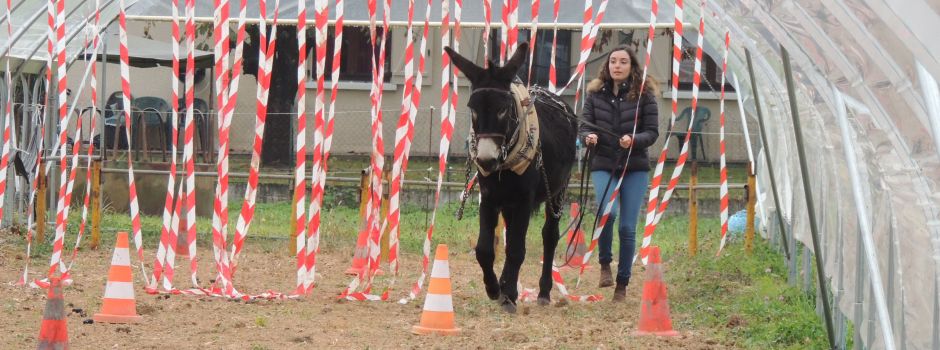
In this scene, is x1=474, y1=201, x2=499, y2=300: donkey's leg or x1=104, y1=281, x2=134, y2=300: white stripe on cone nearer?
x1=104, y1=281, x2=134, y2=300: white stripe on cone

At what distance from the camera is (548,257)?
1059 centimetres

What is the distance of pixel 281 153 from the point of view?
24.1 metres

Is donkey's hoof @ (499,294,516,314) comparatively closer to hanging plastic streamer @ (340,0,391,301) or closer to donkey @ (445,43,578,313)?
donkey @ (445,43,578,313)

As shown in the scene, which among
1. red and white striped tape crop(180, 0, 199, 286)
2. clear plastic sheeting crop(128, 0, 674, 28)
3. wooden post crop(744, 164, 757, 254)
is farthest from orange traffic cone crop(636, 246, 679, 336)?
clear plastic sheeting crop(128, 0, 674, 28)

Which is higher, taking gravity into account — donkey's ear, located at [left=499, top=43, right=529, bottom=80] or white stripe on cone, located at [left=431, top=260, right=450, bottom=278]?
donkey's ear, located at [left=499, top=43, right=529, bottom=80]

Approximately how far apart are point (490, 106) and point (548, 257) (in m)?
1.79

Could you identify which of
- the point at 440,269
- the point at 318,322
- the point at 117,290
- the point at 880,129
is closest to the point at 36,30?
the point at 117,290

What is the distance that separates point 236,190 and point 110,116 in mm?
4738

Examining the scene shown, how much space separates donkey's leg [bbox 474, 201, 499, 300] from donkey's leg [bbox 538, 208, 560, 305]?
511 mm

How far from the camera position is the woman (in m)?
10.8

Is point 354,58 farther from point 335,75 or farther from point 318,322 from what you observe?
point 318,322

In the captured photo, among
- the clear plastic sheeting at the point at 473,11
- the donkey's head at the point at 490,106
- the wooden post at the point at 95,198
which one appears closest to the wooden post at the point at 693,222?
the clear plastic sheeting at the point at 473,11

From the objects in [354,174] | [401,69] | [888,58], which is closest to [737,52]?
[888,58]

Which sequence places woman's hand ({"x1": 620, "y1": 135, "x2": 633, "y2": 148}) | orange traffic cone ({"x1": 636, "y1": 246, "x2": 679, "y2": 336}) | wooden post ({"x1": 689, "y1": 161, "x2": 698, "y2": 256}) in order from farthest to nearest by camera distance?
wooden post ({"x1": 689, "y1": 161, "x2": 698, "y2": 256})
woman's hand ({"x1": 620, "y1": 135, "x2": 633, "y2": 148})
orange traffic cone ({"x1": 636, "y1": 246, "x2": 679, "y2": 336})
